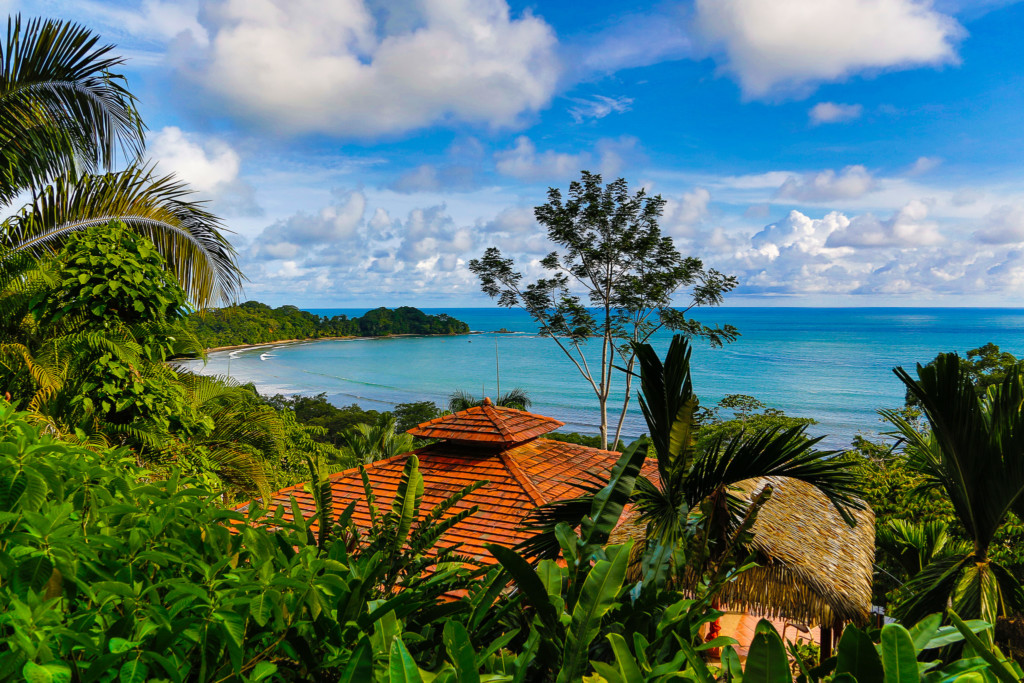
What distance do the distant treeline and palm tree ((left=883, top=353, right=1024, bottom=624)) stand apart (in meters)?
59.4

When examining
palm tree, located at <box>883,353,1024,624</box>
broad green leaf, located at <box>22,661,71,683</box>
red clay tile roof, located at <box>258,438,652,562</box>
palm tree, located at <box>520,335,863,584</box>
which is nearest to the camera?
broad green leaf, located at <box>22,661,71,683</box>

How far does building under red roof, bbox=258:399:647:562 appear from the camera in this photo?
6359mm

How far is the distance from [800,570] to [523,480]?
2.98 meters

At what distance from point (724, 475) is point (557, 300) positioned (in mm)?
20551

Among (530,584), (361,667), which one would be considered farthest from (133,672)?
(530,584)

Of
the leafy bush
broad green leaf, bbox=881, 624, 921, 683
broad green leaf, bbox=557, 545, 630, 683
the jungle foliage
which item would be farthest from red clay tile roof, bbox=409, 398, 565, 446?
broad green leaf, bbox=881, 624, 921, 683

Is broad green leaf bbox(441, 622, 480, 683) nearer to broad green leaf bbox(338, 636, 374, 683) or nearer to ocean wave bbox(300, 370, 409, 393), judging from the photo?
broad green leaf bbox(338, 636, 374, 683)

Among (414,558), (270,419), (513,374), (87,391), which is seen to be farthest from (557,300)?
(513,374)

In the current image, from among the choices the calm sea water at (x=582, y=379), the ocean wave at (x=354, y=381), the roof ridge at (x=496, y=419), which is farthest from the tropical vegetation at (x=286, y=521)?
the ocean wave at (x=354, y=381)

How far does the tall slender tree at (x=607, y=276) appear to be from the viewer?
68.7 feet

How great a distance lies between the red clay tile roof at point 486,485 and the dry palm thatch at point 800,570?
1128 millimetres

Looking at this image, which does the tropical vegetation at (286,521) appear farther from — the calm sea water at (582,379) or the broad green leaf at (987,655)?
the calm sea water at (582,379)

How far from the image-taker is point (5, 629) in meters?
1.15

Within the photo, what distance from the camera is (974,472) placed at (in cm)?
364
